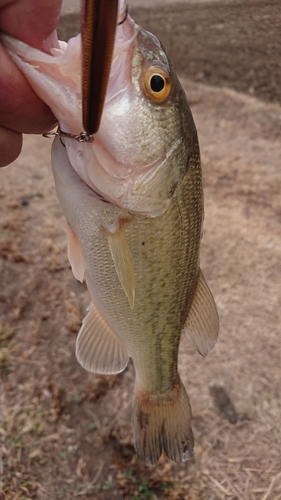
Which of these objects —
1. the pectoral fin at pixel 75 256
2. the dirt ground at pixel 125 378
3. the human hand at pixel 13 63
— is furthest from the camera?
the dirt ground at pixel 125 378

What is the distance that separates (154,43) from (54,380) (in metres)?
1.70

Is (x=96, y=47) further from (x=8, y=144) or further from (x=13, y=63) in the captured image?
(x=8, y=144)

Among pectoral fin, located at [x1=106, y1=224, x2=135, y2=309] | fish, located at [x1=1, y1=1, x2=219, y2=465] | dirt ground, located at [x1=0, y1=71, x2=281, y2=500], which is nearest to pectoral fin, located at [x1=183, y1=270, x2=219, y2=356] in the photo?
fish, located at [x1=1, y1=1, x2=219, y2=465]

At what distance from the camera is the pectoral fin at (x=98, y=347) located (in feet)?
4.24

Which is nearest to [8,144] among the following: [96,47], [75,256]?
[75,256]

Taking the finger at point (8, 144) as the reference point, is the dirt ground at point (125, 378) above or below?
below

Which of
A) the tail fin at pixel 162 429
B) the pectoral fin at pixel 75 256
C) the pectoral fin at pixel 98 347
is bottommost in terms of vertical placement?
the tail fin at pixel 162 429

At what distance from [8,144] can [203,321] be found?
2.48ft

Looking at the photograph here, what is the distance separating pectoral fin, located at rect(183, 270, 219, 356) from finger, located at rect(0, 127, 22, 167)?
0.66 meters

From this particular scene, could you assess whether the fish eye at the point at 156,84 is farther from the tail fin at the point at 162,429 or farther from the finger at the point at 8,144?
the tail fin at the point at 162,429

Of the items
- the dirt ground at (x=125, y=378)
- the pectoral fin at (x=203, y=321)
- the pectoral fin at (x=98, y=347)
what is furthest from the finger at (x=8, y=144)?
the dirt ground at (x=125, y=378)

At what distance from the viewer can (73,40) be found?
753 mm

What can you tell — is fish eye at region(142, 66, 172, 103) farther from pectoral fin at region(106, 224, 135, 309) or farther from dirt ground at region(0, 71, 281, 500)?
dirt ground at region(0, 71, 281, 500)

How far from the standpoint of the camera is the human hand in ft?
2.48
